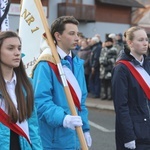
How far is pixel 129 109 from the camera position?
4285 millimetres

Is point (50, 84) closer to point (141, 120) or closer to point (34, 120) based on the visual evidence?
point (34, 120)

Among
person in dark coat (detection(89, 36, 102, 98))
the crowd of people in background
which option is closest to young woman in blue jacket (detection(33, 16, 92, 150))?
the crowd of people in background

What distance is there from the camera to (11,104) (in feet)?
10.1

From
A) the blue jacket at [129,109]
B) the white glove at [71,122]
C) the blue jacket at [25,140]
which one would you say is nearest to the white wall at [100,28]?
the blue jacket at [129,109]

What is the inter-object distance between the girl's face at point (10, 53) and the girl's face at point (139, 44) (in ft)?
5.12

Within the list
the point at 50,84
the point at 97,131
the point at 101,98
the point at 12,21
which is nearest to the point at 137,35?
the point at 50,84

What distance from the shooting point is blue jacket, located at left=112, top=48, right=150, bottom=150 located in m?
4.19

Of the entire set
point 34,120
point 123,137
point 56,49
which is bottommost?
point 123,137

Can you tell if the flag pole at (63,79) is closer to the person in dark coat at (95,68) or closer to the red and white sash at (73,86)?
the red and white sash at (73,86)

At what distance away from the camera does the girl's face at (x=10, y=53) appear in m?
3.16

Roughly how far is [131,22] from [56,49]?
2974 cm

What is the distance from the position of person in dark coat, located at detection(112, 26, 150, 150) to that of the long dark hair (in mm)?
1272

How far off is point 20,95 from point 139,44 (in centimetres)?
166

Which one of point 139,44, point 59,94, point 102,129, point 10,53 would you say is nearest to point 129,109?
point 139,44
